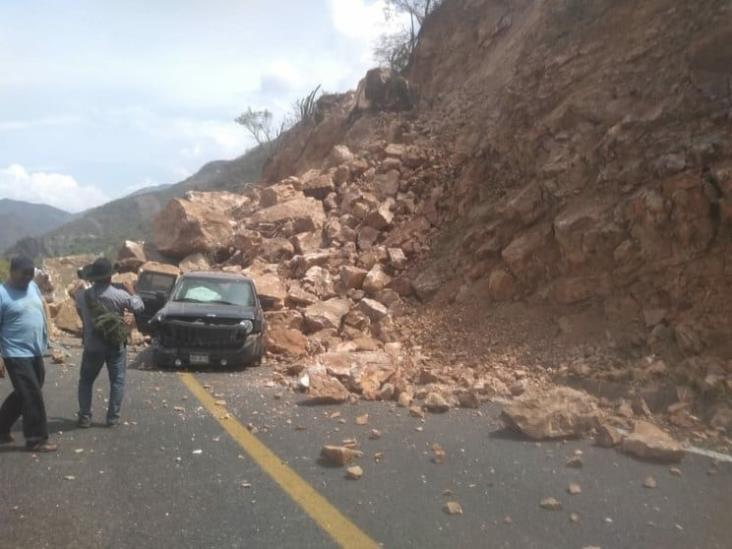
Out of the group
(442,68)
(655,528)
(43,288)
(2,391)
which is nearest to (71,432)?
(2,391)

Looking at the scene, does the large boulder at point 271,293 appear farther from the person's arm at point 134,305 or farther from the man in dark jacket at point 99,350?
the man in dark jacket at point 99,350

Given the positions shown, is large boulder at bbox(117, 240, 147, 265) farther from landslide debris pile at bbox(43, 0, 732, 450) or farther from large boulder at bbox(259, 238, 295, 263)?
large boulder at bbox(259, 238, 295, 263)

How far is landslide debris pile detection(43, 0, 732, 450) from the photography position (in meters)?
8.62

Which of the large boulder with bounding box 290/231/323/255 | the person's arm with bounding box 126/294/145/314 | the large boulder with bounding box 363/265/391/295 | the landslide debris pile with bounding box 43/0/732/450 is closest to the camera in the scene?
the person's arm with bounding box 126/294/145/314

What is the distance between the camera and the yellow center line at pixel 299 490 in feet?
14.1

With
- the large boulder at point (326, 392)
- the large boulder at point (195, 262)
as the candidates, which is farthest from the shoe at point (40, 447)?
the large boulder at point (195, 262)

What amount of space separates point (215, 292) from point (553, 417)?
6.86m

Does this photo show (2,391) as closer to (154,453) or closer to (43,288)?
(154,453)

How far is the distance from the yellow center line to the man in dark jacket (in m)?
1.03

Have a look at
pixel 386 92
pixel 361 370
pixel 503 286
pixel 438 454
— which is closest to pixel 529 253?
pixel 503 286

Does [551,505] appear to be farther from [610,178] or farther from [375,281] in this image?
[375,281]

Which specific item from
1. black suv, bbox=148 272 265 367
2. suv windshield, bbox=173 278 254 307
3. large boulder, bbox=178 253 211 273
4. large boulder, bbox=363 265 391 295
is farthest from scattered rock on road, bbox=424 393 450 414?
large boulder, bbox=178 253 211 273

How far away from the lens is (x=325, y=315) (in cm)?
1267

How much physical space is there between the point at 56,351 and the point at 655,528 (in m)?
9.60
